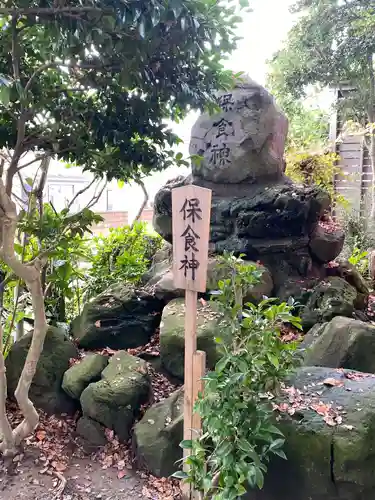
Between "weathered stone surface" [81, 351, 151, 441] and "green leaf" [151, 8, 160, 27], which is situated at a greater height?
"green leaf" [151, 8, 160, 27]

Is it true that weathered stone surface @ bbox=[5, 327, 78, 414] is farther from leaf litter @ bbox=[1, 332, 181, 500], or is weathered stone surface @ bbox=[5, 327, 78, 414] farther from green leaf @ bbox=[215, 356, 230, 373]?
green leaf @ bbox=[215, 356, 230, 373]

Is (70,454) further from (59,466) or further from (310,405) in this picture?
(310,405)

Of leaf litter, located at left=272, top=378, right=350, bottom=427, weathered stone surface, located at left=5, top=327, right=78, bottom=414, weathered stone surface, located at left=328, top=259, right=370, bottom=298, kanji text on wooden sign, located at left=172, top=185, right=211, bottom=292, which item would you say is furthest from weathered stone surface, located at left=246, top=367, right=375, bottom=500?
weathered stone surface, located at left=328, top=259, right=370, bottom=298

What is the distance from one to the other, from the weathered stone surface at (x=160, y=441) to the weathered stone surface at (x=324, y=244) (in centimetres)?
261

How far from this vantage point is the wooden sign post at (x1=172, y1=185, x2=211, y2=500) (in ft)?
7.34

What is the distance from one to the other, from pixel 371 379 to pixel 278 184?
282cm

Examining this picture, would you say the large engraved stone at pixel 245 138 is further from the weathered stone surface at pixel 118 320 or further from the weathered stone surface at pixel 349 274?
the weathered stone surface at pixel 118 320

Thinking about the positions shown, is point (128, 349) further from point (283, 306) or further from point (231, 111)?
point (231, 111)

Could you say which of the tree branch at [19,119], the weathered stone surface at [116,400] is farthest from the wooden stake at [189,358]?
the tree branch at [19,119]

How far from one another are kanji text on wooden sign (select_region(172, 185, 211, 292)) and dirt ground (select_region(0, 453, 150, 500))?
1.38 m

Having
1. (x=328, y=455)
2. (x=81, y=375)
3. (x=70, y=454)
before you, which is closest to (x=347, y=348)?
(x=328, y=455)

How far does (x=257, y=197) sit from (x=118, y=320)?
2020 millimetres

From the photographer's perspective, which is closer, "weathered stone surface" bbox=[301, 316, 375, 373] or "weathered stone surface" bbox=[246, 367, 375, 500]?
"weathered stone surface" bbox=[246, 367, 375, 500]

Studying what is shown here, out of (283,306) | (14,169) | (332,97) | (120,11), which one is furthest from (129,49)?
(332,97)
